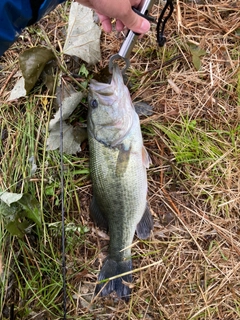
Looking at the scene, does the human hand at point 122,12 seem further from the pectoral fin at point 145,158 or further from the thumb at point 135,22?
the pectoral fin at point 145,158

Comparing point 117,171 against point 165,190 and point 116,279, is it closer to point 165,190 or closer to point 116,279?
point 165,190

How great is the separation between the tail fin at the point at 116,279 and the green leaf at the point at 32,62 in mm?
1544

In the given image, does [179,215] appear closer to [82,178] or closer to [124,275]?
[124,275]

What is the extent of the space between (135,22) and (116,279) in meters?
1.82

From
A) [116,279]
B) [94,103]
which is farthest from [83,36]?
[116,279]

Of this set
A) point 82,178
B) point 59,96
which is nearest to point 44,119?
point 59,96

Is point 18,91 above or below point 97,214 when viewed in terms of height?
above

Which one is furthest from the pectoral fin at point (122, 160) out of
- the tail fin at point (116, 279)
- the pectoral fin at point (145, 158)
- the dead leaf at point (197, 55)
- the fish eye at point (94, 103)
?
the dead leaf at point (197, 55)

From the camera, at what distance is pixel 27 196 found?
9.36 feet

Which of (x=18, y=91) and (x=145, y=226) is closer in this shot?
(x=145, y=226)

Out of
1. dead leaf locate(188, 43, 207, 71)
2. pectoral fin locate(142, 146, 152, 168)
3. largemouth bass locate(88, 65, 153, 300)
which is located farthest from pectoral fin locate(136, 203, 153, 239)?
dead leaf locate(188, 43, 207, 71)

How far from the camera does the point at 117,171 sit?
270 cm

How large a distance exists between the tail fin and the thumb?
166 centimetres

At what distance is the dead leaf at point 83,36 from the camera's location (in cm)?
303
